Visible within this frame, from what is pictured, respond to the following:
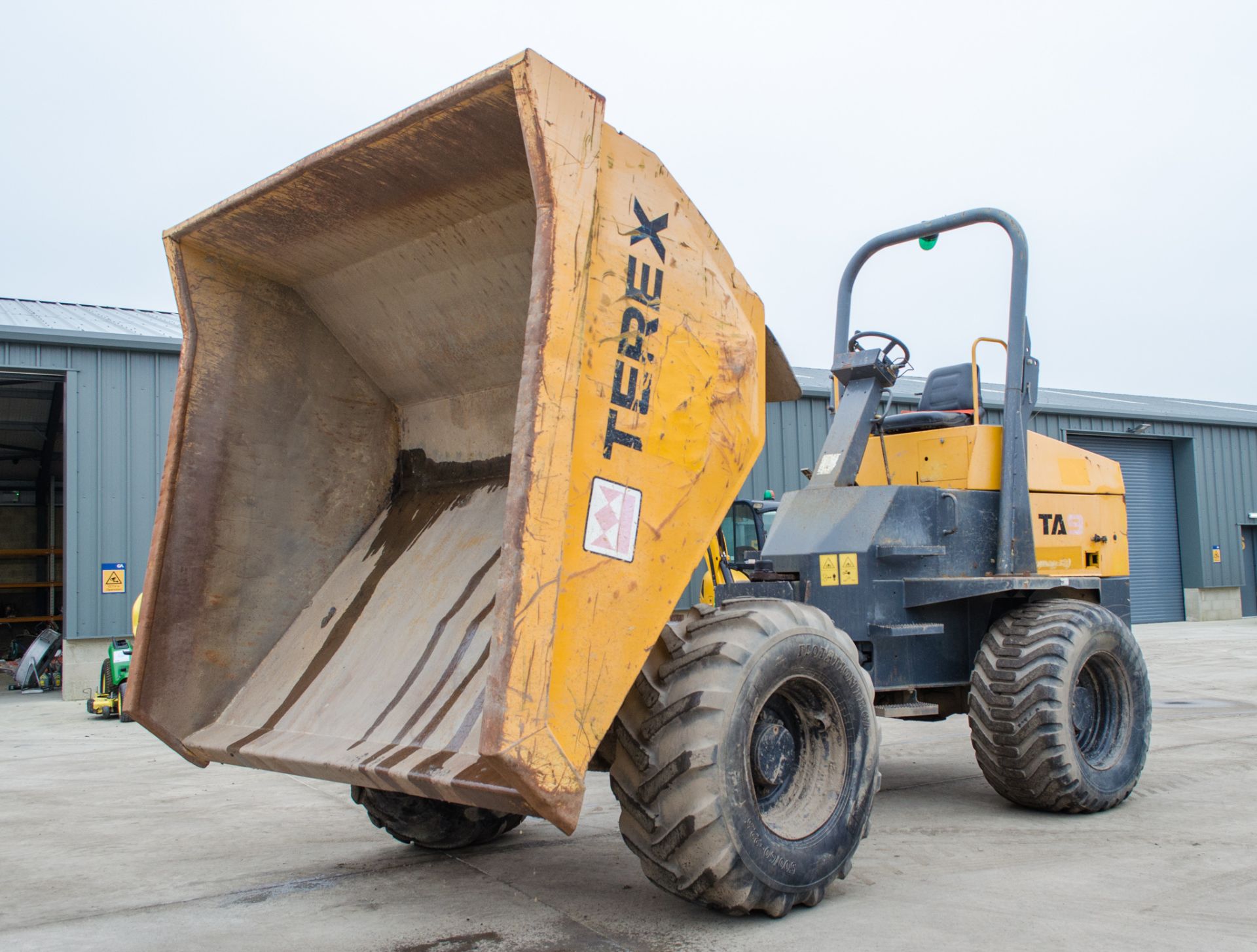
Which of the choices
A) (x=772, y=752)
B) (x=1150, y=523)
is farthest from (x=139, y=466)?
(x=1150, y=523)

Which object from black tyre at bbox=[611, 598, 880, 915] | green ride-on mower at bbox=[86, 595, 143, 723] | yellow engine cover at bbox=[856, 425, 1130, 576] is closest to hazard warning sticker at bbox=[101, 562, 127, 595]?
green ride-on mower at bbox=[86, 595, 143, 723]

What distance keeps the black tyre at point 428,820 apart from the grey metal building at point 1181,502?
61.4 feet

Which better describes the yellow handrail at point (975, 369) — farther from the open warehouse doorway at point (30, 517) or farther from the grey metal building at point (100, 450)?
the open warehouse doorway at point (30, 517)

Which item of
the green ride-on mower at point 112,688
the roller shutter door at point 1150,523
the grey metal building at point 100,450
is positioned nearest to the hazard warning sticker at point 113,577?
the grey metal building at point 100,450

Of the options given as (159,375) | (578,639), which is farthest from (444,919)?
(159,375)

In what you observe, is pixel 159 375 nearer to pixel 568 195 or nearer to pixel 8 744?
pixel 8 744

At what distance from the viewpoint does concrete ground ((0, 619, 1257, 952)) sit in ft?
11.4

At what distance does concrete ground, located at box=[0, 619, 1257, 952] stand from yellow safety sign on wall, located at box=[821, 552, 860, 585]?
118 cm

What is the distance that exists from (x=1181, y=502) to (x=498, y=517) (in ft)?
79.5

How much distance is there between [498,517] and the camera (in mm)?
4262

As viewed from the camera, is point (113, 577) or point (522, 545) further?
point (113, 577)

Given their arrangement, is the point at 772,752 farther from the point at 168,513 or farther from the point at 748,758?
the point at 168,513

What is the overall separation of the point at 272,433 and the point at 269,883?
5.99 ft

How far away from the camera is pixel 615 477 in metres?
3.20
